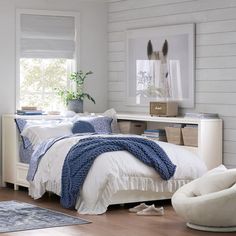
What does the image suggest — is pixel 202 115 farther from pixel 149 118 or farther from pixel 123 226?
pixel 123 226

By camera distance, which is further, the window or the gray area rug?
the window

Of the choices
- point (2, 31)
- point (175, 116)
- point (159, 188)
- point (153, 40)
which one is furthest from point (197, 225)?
point (2, 31)

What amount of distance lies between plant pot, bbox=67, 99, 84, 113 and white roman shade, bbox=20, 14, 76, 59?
2.10 ft

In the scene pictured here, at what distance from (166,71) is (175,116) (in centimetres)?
63

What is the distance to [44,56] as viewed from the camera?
923 cm

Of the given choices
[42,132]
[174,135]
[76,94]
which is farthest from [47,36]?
[174,135]

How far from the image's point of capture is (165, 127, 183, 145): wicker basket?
819 centimetres

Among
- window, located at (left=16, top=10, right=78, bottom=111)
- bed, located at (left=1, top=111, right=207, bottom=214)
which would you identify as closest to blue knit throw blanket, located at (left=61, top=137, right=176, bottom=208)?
bed, located at (left=1, top=111, right=207, bottom=214)

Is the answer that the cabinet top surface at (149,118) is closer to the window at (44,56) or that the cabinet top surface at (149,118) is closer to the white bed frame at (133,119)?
the white bed frame at (133,119)

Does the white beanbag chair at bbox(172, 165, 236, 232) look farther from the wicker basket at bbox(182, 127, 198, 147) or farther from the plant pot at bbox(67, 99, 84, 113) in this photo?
the plant pot at bbox(67, 99, 84, 113)

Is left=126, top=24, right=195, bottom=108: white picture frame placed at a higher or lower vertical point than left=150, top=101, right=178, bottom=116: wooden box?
higher

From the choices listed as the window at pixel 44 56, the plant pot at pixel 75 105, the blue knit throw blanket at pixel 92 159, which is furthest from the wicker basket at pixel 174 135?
the window at pixel 44 56

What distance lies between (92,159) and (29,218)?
90 centimetres

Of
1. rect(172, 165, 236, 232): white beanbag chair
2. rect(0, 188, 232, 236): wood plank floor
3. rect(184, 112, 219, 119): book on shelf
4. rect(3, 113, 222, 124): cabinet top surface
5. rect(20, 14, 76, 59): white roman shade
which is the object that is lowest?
rect(0, 188, 232, 236): wood plank floor
